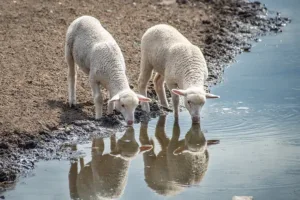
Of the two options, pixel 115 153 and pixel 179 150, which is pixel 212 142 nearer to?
pixel 179 150

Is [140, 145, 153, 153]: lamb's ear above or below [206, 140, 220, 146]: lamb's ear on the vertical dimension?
below

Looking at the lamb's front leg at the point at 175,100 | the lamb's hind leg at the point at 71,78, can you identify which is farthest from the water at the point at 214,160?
the lamb's hind leg at the point at 71,78

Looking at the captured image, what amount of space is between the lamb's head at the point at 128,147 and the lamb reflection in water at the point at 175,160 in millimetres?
128

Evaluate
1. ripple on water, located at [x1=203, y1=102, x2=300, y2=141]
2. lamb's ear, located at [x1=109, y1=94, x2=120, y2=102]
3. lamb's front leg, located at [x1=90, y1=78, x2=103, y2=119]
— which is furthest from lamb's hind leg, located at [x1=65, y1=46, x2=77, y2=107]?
ripple on water, located at [x1=203, y1=102, x2=300, y2=141]

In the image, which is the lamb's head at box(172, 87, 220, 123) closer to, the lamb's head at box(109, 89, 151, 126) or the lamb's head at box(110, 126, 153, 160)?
the lamb's head at box(109, 89, 151, 126)

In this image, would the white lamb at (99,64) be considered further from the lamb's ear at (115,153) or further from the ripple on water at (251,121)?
the ripple on water at (251,121)

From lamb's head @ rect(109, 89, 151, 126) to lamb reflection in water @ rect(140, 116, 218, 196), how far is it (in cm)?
49

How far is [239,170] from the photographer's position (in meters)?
9.39

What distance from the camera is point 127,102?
33.9ft

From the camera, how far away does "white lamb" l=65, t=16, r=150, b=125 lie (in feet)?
34.3

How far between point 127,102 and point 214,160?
1.43m

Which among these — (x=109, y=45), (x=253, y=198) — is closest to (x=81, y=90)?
(x=109, y=45)

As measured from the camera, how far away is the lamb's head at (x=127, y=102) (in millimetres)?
10352

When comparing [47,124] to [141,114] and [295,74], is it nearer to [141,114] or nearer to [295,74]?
[141,114]
